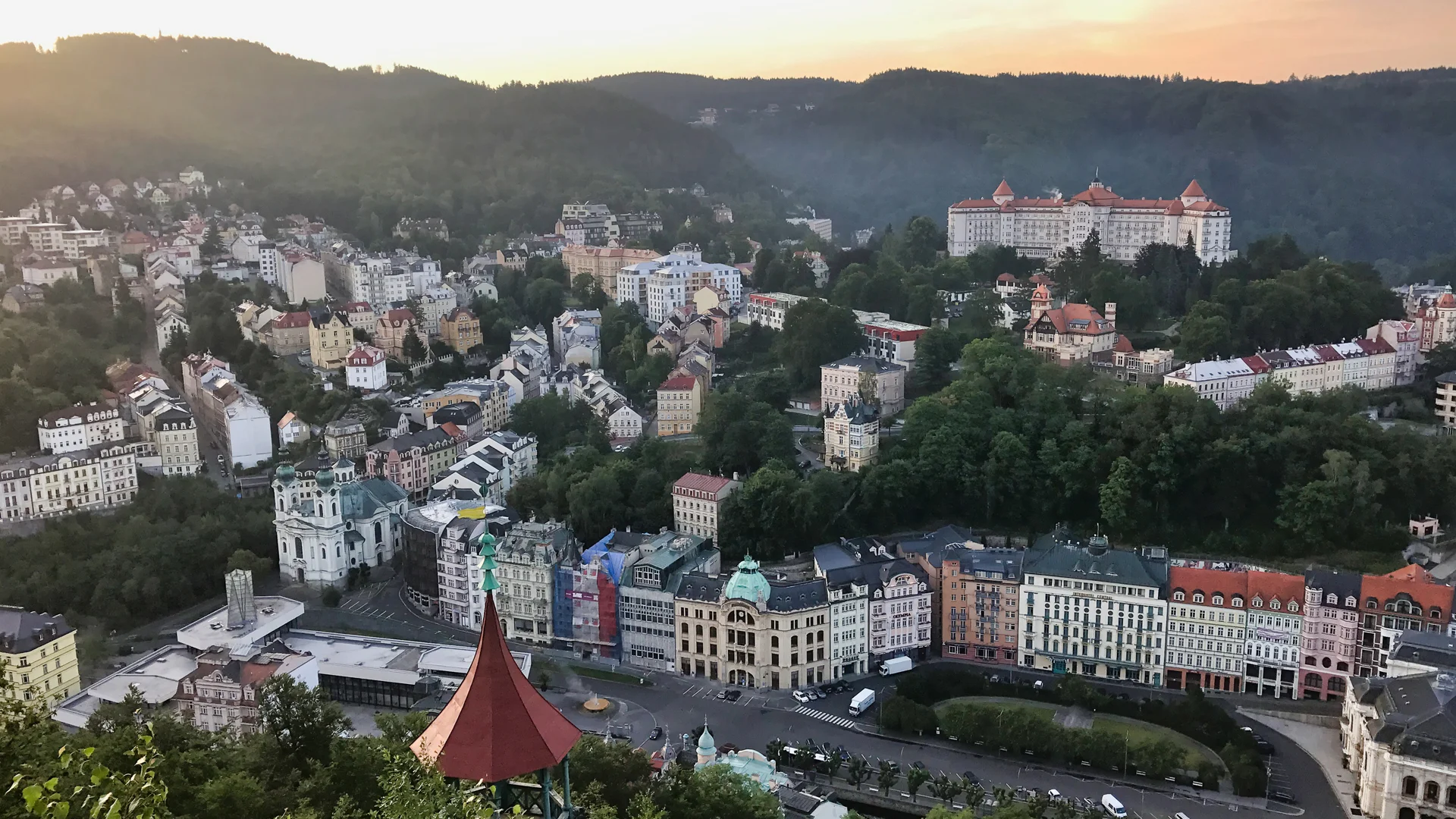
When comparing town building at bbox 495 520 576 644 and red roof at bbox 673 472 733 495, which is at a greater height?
red roof at bbox 673 472 733 495

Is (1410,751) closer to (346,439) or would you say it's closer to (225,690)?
(225,690)

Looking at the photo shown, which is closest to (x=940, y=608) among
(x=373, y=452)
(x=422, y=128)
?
(x=373, y=452)

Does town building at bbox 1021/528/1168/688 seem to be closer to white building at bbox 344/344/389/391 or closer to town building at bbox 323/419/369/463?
town building at bbox 323/419/369/463

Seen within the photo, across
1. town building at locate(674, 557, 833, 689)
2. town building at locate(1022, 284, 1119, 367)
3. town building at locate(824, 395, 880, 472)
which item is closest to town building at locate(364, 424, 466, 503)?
town building at locate(824, 395, 880, 472)

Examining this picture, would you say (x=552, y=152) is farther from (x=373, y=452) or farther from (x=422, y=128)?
(x=373, y=452)

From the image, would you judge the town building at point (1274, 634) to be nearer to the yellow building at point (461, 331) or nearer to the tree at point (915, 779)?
the tree at point (915, 779)
